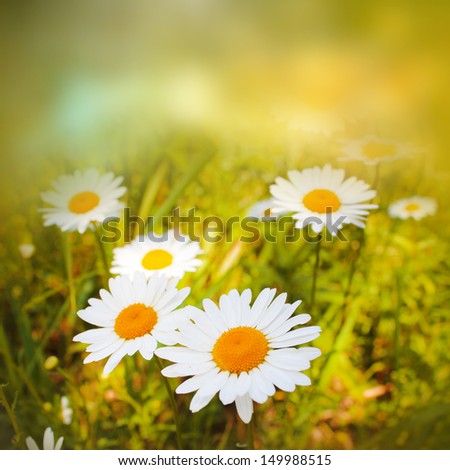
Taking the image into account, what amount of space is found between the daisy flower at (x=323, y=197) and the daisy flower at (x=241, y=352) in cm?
11

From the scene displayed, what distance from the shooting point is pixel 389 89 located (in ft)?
2.26

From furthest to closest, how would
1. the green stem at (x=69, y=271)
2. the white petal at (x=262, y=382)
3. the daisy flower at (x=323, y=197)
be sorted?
1. the green stem at (x=69, y=271)
2. the daisy flower at (x=323, y=197)
3. the white petal at (x=262, y=382)

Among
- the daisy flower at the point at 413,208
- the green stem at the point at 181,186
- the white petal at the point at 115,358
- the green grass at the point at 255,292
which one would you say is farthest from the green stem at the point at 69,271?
the daisy flower at the point at 413,208

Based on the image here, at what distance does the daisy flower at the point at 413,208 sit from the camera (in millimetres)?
699

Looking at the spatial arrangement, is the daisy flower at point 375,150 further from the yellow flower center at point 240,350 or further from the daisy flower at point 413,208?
the yellow flower center at point 240,350

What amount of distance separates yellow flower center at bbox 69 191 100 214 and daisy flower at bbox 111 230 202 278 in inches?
2.6

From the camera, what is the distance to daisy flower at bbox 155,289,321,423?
38cm

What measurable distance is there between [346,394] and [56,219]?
0.42m

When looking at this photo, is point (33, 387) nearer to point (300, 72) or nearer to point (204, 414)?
point (204, 414)

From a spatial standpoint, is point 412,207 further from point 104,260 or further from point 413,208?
point 104,260

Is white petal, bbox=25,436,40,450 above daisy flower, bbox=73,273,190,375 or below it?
below

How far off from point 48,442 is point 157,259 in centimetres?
23

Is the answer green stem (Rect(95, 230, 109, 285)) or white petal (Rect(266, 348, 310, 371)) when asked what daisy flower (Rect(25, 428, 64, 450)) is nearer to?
green stem (Rect(95, 230, 109, 285))

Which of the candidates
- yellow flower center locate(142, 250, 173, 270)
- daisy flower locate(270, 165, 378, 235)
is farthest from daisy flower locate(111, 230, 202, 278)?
daisy flower locate(270, 165, 378, 235)
